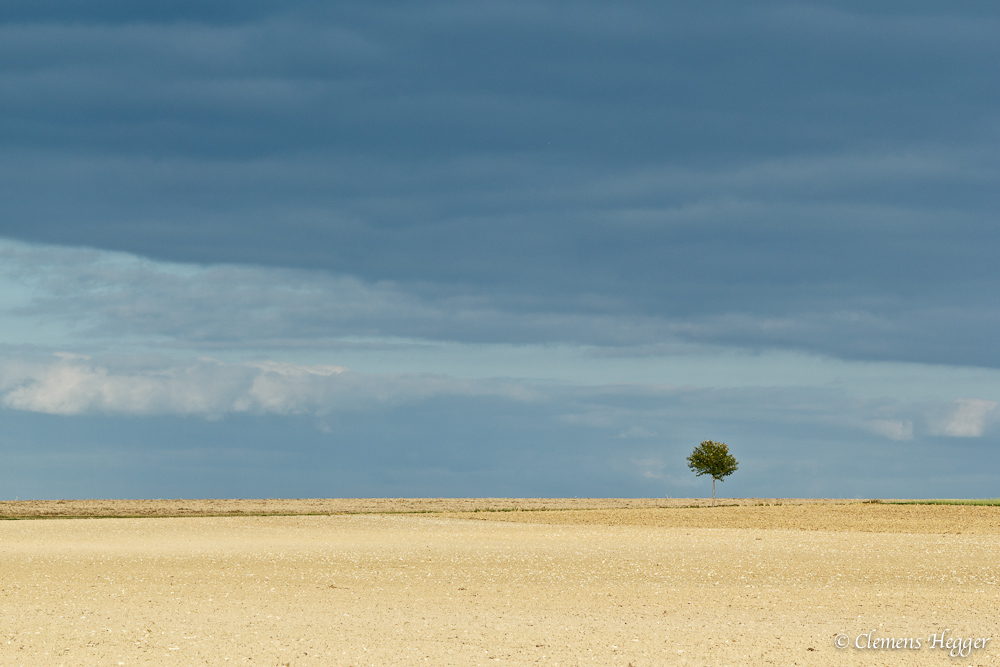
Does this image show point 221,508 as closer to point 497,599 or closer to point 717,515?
point 717,515

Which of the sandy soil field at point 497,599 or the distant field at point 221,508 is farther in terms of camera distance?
the distant field at point 221,508

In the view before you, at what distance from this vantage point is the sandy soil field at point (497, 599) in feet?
62.5

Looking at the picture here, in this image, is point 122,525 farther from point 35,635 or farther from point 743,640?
point 743,640

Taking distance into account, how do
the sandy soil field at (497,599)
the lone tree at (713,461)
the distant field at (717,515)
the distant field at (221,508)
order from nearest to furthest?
the sandy soil field at (497,599) < the distant field at (717,515) < the distant field at (221,508) < the lone tree at (713,461)

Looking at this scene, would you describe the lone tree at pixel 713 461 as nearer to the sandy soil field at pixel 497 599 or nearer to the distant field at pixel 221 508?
the distant field at pixel 221 508

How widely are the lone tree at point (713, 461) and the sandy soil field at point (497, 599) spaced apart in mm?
75417

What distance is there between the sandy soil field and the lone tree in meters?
75.4

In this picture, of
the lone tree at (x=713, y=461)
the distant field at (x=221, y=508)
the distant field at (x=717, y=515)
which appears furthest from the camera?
the lone tree at (x=713, y=461)

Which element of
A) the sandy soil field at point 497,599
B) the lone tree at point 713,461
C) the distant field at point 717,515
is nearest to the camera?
the sandy soil field at point 497,599

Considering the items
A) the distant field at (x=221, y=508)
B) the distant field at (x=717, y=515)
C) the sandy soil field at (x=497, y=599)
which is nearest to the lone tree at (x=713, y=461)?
→ the distant field at (x=221, y=508)

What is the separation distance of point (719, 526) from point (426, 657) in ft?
155

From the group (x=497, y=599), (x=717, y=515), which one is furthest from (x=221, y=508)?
(x=497, y=599)

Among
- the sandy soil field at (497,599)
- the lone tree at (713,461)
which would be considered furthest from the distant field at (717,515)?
the lone tree at (713,461)

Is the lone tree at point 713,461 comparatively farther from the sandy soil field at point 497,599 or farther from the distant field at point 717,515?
the sandy soil field at point 497,599
